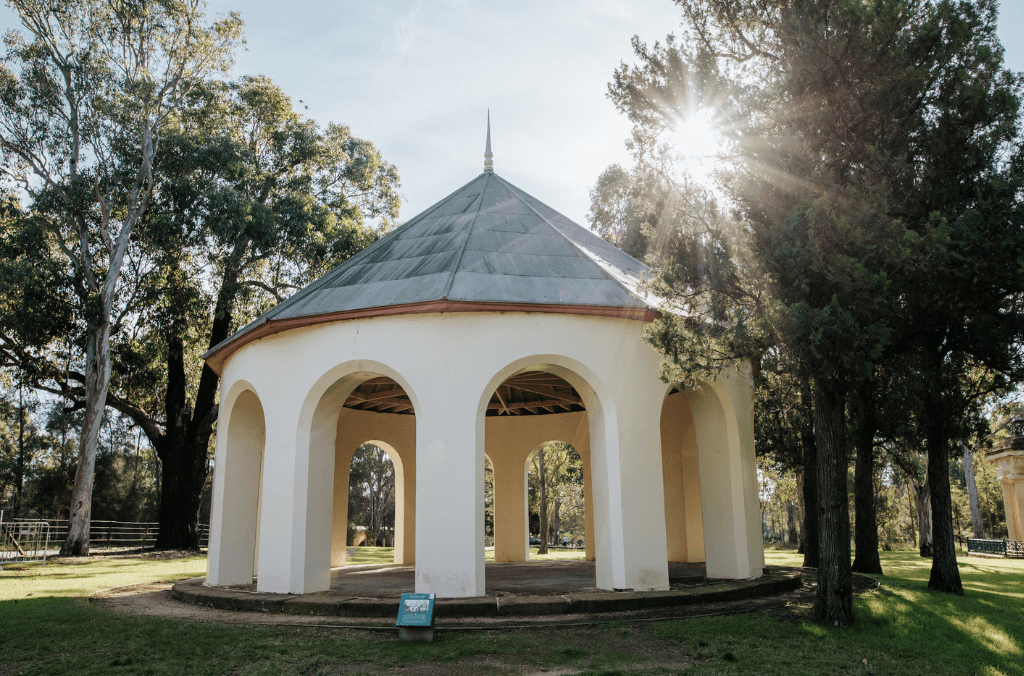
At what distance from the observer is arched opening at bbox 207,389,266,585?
35.6ft

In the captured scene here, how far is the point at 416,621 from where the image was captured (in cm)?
683

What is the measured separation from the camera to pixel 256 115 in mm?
24609

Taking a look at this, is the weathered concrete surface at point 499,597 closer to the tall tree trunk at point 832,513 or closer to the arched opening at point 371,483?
the tall tree trunk at point 832,513

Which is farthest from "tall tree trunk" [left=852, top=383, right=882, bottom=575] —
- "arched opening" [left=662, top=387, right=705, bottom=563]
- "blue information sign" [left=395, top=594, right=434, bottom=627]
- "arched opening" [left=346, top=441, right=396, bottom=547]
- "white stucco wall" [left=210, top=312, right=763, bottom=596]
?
"arched opening" [left=346, top=441, right=396, bottom=547]

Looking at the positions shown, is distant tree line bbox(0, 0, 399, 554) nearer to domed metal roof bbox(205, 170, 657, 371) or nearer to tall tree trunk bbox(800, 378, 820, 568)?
domed metal roof bbox(205, 170, 657, 371)

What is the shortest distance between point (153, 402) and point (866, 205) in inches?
1008

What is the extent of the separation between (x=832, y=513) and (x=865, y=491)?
21.8 feet

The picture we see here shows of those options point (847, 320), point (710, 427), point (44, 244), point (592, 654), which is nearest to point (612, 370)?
point (710, 427)

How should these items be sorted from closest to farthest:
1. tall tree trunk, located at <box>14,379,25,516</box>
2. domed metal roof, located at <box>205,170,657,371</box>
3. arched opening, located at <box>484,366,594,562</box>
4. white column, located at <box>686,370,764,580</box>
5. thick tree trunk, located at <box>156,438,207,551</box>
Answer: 1. domed metal roof, located at <box>205,170,657,371</box>
2. white column, located at <box>686,370,764,580</box>
3. arched opening, located at <box>484,366,594,562</box>
4. thick tree trunk, located at <box>156,438,207,551</box>
5. tall tree trunk, located at <box>14,379,25,516</box>

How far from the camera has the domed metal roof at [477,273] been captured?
372 inches

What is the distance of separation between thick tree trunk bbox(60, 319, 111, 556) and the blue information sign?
16741 millimetres

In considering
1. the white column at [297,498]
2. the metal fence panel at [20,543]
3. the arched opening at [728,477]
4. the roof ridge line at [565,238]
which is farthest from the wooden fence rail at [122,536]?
the arched opening at [728,477]

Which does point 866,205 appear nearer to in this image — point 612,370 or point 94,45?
point 612,370

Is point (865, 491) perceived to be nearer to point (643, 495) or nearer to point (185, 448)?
point (643, 495)
